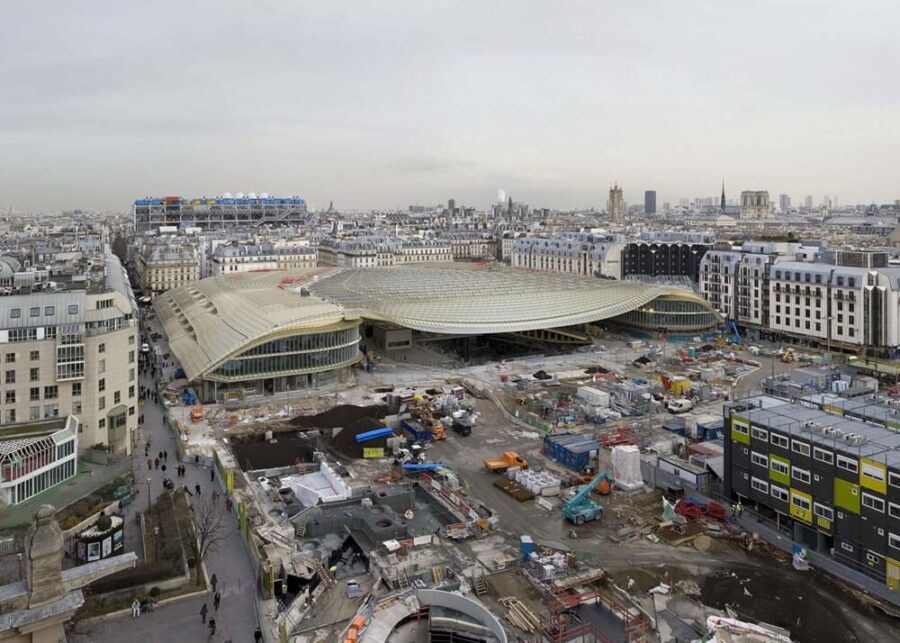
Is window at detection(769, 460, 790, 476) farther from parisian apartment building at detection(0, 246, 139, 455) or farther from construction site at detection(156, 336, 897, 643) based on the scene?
parisian apartment building at detection(0, 246, 139, 455)

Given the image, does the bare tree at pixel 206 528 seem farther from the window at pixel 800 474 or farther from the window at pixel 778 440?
the window at pixel 800 474

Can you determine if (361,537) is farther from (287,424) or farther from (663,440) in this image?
(663,440)

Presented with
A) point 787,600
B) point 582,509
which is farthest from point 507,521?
point 787,600

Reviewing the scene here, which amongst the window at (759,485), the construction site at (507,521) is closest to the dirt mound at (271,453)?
the construction site at (507,521)

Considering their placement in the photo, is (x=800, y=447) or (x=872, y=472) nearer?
(x=872, y=472)

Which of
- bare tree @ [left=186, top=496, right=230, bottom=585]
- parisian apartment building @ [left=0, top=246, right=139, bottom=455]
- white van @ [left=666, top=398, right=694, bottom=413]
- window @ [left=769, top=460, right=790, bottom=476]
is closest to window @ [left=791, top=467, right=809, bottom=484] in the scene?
window @ [left=769, top=460, right=790, bottom=476]

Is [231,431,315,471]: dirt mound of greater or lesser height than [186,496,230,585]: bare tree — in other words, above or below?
above

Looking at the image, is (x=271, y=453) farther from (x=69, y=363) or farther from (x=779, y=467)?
(x=779, y=467)
